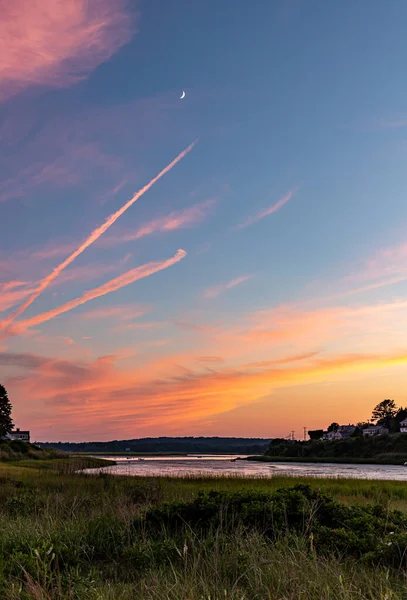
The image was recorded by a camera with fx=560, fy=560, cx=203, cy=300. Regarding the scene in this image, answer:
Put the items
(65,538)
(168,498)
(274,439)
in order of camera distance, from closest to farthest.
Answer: (65,538), (168,498), (274,439)

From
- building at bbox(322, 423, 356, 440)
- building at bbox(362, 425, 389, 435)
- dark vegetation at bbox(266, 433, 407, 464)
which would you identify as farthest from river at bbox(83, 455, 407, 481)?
building at bbox(322, 423, 356, 440)

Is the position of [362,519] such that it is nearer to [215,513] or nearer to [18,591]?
[215,513]

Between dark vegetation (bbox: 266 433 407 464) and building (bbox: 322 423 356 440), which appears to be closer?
dark vegetation (bbox: 266 433 407 464)

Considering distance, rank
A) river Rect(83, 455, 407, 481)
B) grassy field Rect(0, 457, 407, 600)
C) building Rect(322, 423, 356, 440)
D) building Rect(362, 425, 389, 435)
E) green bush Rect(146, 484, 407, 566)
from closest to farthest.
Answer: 1. grassy field Rect(0, 457, 407, 600)
2. green bush Rect(146, 484, 407, 566)
3. river Rect(83, 455, 407, 481)
4. building Rect(362, 425, 389, 435)
5. building Rect(322, 423, 356, 440)

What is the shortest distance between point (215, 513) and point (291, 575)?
4.04 metres

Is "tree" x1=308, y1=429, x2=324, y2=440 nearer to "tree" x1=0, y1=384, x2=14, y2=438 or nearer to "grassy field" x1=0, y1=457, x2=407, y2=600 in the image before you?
"tree" x1=0, y1=384, x2=14, y2=438

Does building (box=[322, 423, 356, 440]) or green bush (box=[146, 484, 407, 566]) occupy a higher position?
green bush (box=[146, 484, 407, 566])

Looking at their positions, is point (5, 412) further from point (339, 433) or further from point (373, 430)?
point (339, 433)

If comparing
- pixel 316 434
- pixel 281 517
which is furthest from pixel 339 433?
pixel 281 517

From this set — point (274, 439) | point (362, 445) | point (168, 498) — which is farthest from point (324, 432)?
point (168, 498)

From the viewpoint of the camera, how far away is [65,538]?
8883mm

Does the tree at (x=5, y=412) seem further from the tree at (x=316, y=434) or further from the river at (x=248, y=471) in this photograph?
the tree at (x=316, y=434)

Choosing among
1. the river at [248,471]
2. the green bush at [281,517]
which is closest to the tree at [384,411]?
the river at [248,471]

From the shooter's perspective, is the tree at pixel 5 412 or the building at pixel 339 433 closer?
the tree at pixel 5 412
